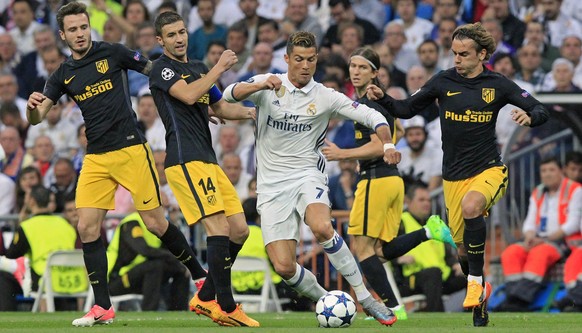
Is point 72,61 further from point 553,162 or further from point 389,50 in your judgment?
point 389,50

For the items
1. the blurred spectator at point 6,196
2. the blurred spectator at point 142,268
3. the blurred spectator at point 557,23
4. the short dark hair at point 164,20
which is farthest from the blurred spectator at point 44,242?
the blurred spectator at point 557,23

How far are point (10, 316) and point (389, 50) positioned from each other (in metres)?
7.43

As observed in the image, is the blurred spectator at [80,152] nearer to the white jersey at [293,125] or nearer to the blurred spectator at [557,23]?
the blurred spectator at [557,23]

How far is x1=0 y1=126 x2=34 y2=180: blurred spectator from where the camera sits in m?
18.6

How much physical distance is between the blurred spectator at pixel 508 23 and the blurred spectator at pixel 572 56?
3.14 ft

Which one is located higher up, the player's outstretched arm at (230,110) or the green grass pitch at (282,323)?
the player's outstretched arm at (230,110)

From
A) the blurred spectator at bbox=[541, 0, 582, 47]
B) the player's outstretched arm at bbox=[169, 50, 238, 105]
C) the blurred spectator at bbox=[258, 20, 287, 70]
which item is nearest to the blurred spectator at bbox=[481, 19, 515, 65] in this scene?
the blurred spectator at bbox=[541, 0, 582, 47]

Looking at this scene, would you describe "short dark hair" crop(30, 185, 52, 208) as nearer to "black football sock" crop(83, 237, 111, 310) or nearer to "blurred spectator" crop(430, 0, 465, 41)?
"black football sock" crop(83, 237, 111, 310)

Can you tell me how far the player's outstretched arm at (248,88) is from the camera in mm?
10750

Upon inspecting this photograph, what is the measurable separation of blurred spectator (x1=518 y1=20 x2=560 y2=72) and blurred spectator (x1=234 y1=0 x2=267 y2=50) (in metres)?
4.13

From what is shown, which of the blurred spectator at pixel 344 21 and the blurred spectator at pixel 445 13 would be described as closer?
the blurred spectator at pixel 445 13

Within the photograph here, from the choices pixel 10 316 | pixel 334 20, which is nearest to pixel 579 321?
pixel 10 316

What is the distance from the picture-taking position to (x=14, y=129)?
18.8 meters

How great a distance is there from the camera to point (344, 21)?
Result: 19984mm
